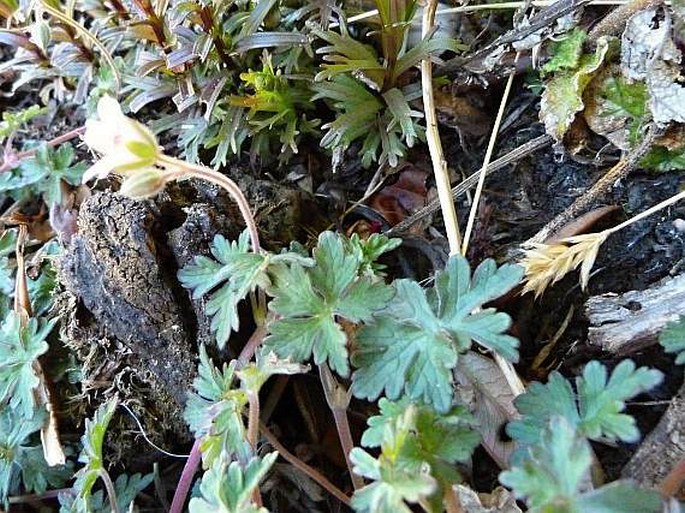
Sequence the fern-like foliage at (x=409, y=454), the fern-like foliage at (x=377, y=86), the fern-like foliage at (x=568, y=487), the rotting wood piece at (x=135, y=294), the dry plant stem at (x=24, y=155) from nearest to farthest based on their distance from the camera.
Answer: the fern-like foliage at (x=568, y=487) → the fern-like foliage at (x=409, y=454) → the rotting wood piece at (x=135, y=294) → the fern-like foliage at (x=377, y=86) → the dry plant stem at (x=24, y=155)

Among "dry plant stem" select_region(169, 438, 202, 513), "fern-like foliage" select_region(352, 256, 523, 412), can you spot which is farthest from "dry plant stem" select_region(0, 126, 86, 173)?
"fern-like foliage" select_region(352, 256, 523, 412)

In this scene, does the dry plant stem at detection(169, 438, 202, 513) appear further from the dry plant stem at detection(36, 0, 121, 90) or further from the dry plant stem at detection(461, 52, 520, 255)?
the dry plant stem at detection(36, 0, 121, 90)

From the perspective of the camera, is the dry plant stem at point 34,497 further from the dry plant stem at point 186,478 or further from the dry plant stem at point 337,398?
the dry plant stem at point 337,398

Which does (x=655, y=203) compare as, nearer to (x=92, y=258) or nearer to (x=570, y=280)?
(x=570, y=280)

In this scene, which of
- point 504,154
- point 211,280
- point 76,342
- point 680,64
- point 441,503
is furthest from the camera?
point 504,154

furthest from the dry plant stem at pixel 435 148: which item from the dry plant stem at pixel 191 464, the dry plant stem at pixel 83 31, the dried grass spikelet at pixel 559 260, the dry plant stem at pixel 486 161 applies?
the dry plant stem at pixel 83 31

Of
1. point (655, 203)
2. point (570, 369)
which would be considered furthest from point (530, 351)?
point (655, 203)
